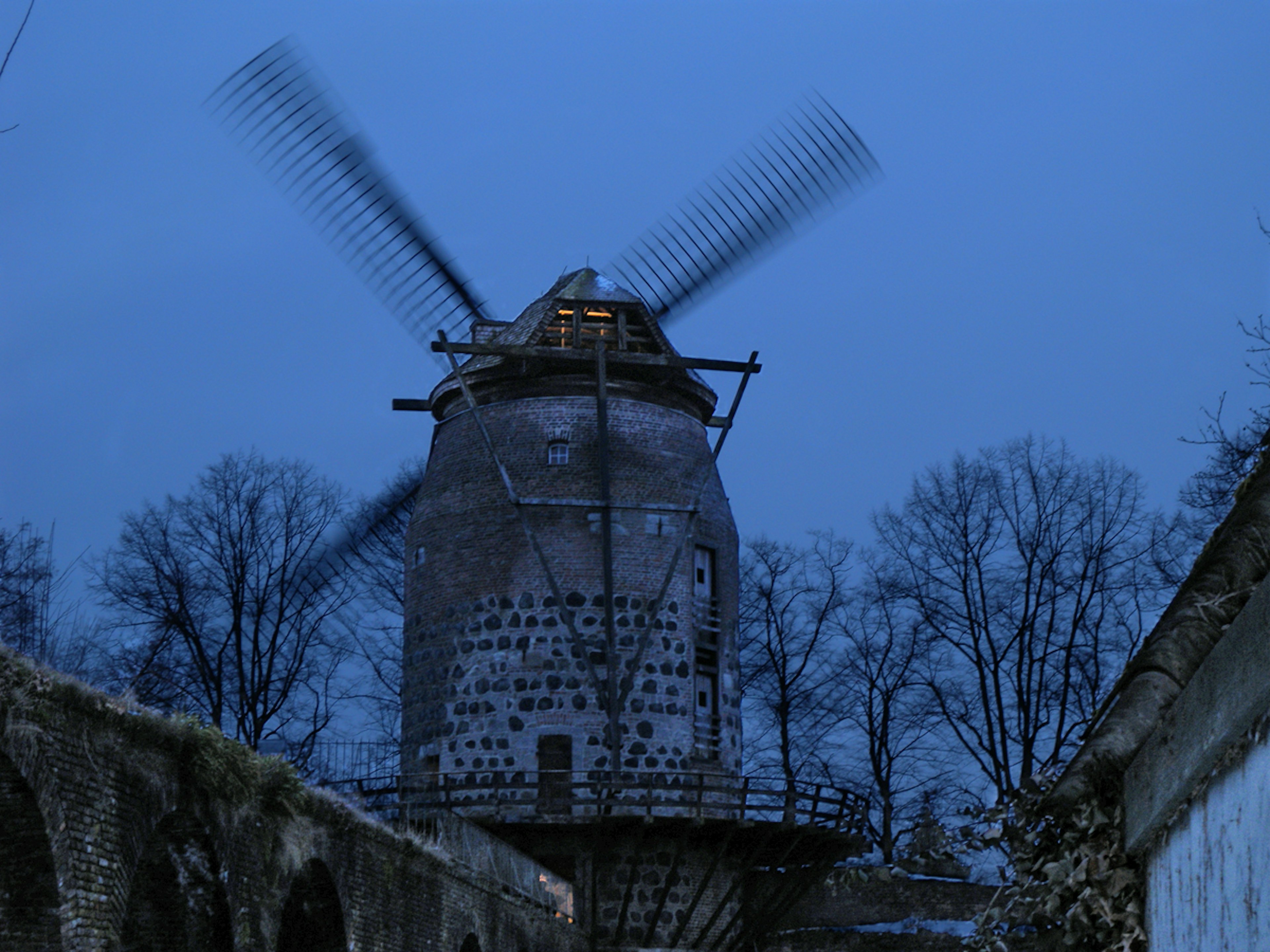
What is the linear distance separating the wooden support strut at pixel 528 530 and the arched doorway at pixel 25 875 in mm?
15027

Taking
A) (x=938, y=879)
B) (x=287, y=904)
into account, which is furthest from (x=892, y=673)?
(x=287, y=904)

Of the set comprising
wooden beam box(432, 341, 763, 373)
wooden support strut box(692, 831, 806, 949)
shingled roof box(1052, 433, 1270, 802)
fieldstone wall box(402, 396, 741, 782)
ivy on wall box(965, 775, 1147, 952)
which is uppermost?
wooden beam box(432, 341, 763, 373)

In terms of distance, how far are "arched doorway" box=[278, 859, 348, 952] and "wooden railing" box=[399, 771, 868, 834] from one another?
8148 millimetres

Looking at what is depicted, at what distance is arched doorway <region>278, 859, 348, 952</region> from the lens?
1398cm

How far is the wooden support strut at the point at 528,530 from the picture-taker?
2419 centimetres

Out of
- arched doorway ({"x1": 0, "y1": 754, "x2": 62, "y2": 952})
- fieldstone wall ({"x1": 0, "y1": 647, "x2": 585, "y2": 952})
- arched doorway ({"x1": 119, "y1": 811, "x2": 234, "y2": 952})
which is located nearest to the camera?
arched doorway ({"x1": 0, "y1": 754, "x2": 62, "y2": 952})

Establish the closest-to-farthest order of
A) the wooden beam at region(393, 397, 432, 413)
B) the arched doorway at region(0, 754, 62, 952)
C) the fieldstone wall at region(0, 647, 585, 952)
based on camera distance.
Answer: the arched doorway at region(0, 754, 62, 952)
the fieldstone wall at region(0, 647, 585, 952)
the wooden beam at region(393, 397, 432, 413)

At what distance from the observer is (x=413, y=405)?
1135 inches

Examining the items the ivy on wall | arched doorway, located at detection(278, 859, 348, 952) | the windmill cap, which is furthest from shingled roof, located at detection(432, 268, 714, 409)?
the ivy on wall

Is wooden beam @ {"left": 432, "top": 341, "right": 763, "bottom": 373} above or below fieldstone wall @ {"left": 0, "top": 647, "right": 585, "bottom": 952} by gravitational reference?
above

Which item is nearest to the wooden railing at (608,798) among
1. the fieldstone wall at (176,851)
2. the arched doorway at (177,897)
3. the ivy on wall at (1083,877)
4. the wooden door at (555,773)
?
the wooden door at (555,773)

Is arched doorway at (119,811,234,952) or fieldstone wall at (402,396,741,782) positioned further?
fieldstone wall at (402,396,741,782)

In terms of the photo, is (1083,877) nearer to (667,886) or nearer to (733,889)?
(667,886)

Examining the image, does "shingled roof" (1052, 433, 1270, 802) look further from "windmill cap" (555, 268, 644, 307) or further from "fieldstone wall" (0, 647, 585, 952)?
"windmill cap" (555, 268, 644, 307)
